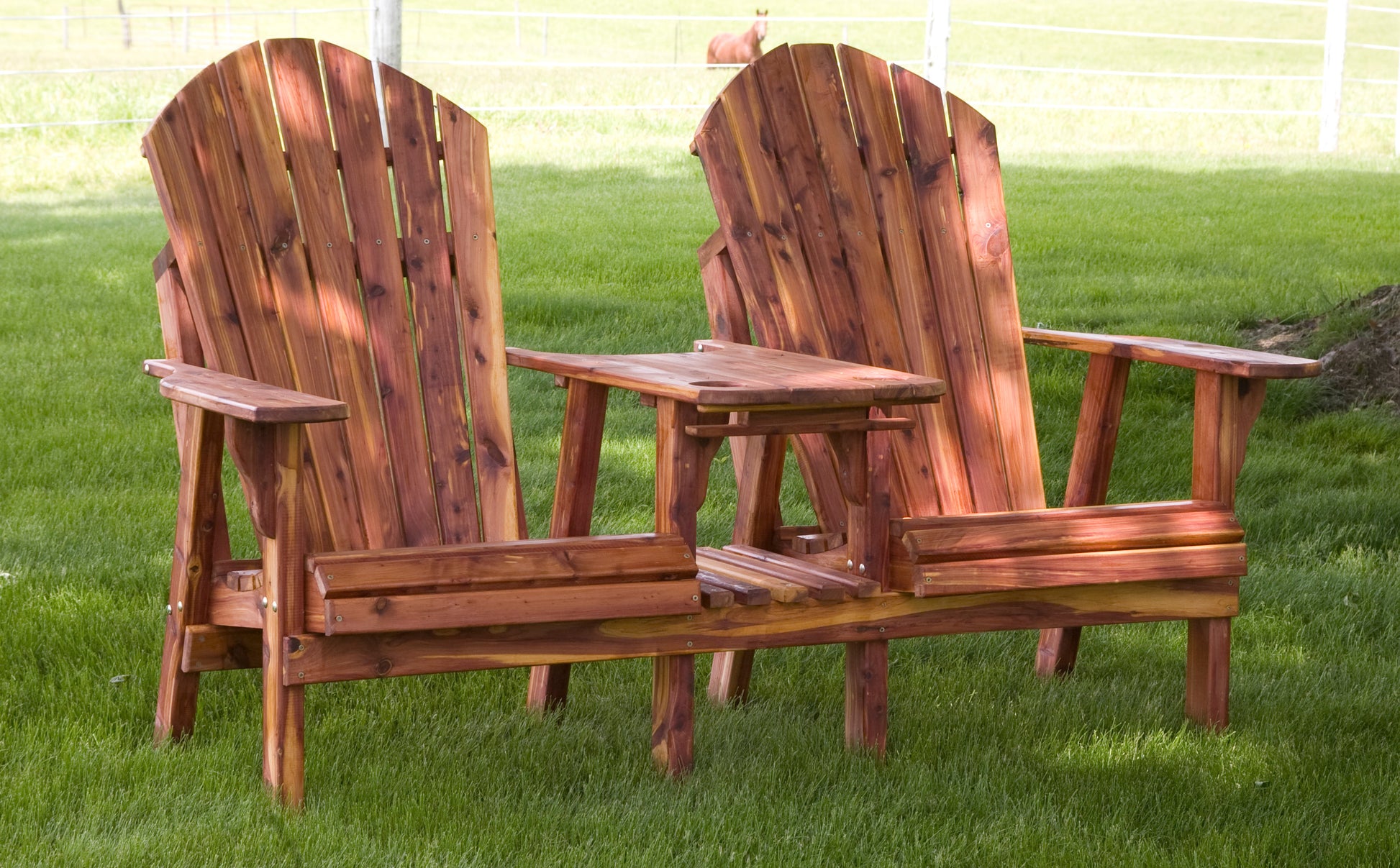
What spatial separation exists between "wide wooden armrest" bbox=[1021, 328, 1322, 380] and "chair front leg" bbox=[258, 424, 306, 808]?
5.04 feet

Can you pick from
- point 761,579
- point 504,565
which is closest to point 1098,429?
point 761,579

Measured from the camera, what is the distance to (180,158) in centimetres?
272

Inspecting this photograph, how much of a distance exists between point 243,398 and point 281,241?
0.64 m

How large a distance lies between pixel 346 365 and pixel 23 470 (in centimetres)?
189

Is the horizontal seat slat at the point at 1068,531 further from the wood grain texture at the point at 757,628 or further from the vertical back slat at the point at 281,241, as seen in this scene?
the vertical back slat at the point at 281,241

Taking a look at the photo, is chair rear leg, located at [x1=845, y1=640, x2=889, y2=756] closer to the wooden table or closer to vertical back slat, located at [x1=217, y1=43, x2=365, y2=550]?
the wooden table

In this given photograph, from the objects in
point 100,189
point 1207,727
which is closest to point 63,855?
point 1207,727

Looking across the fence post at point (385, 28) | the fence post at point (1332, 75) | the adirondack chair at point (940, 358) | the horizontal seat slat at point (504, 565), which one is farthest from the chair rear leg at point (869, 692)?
the fence post at point (1332, 75)

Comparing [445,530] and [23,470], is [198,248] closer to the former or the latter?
[445,530]

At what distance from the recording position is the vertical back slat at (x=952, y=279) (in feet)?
10.2

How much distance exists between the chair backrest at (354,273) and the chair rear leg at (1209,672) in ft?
4.25

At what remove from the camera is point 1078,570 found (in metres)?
2.72

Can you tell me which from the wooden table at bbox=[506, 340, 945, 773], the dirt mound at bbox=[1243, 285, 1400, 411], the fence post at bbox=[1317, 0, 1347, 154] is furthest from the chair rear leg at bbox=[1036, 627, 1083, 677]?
the fence post at bbox=[1317, 0, 1347, 154]

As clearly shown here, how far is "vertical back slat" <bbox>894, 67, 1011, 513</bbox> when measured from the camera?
3115mm
